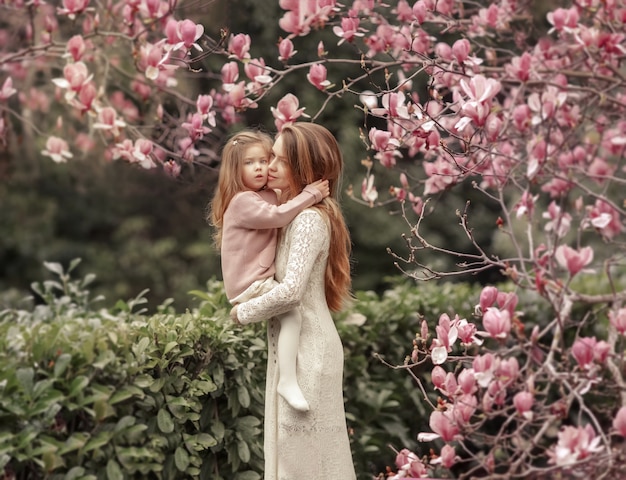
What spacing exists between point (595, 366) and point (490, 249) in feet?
26.5

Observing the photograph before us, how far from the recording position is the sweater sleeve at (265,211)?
305cm

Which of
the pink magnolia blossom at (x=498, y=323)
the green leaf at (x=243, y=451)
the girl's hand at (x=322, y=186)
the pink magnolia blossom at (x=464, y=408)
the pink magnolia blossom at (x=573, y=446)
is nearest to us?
the pink magnolia blossom at (x=573, y=446)

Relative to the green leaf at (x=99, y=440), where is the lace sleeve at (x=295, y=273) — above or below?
above

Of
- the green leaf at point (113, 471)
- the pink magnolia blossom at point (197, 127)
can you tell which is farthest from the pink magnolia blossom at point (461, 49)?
the green leaf at point (113, 471)

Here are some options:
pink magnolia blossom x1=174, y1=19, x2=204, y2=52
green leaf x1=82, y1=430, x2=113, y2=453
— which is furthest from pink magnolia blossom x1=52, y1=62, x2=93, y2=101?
green leaf x1=82, y1=430, x2=113, y2=453

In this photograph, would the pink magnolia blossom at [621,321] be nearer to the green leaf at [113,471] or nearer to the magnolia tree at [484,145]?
the magnolia tree at [484,145]

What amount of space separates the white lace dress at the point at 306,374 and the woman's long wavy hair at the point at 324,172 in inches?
3.1

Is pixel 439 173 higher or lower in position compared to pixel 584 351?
lower

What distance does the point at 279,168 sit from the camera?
10.4 feet

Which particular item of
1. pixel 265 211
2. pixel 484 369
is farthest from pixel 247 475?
pixel 484 369

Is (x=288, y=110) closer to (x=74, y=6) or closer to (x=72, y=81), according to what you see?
(x=72, y=81)

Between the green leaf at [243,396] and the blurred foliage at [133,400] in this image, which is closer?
the blurred foliage at [133,400]

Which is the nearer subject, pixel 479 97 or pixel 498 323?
pixel 498 323

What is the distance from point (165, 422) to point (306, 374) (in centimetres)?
57
